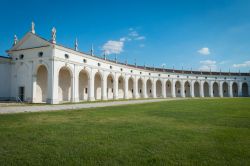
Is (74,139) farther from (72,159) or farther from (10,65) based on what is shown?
(10,65)

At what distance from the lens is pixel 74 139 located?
623cm

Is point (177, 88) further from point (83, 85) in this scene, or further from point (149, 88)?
point (83, 85)

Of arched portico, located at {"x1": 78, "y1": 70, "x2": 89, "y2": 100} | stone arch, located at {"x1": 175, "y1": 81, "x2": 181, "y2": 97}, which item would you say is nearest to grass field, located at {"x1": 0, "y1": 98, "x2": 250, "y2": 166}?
arched portico, located at {"x1": 78, "y1": 70, "x2": 89, "y2": 100}

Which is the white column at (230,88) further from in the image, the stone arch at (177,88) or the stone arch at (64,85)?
the stone arch at (64,85)

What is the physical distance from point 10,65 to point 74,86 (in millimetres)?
10532

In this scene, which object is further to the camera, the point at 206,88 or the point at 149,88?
the point at 206,88

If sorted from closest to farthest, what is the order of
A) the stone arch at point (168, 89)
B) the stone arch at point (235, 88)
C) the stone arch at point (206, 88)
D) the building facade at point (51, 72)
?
1. the building facade at point (51, 72)
2. the stone arch at point (168, 89)
3. the stone arch at point (206, 88)
4. the stone arch at point (235, 88)

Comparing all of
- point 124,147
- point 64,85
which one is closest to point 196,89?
point 64,85

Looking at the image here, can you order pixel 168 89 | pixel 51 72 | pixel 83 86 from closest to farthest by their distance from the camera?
pixel 51 72 < pixel 83 86 < pixel 168 89

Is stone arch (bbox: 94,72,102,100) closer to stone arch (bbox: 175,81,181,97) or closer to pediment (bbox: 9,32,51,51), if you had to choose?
pediment (bbox: 9,32,51,51)

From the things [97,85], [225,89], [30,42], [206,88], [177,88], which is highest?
[30,42]

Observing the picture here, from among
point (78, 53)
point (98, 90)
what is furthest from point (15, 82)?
point (98, 90)

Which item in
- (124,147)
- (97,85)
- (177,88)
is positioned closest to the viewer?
(124,147)

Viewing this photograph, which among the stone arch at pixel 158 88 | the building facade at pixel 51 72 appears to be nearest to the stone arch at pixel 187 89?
the stone arch at pixel 158 88
